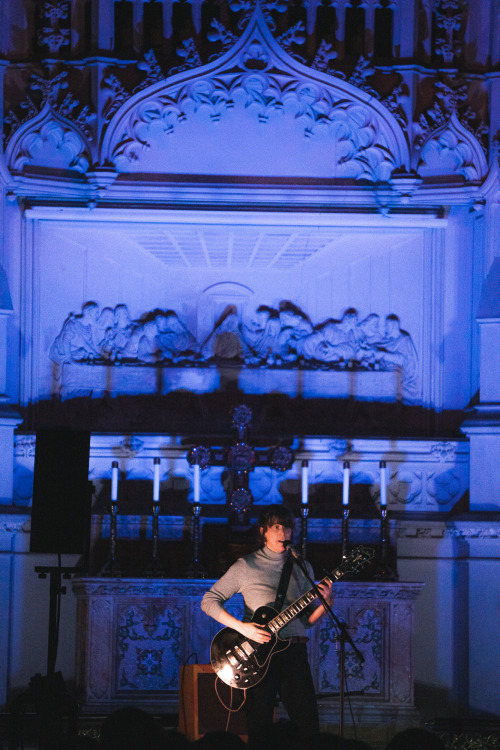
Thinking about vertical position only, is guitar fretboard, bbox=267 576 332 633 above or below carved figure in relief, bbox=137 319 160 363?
below

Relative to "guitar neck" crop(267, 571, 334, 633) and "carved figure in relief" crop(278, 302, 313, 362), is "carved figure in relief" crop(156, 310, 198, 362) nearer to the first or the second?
"carved figure in relief" crop(278, 302, 313, 362)

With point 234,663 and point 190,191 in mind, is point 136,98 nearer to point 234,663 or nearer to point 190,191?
point 190,191

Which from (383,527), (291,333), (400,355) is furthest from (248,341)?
(383,527)

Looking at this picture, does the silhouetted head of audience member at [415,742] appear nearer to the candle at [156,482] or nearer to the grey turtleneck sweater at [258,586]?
the grey turtleneck sweater at [258,586]

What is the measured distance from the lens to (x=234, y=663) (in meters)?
5.13

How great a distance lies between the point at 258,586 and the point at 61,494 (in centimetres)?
201

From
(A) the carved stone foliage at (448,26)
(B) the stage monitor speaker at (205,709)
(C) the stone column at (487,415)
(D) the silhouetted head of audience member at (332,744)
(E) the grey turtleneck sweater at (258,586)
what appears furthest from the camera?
(A) the carved stone foliage at (448,26)

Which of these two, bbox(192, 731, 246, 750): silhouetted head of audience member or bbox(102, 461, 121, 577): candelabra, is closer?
bbox(192, 731, 246, 750): silhouetted head of audience member

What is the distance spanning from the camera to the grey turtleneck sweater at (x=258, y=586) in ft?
17.0

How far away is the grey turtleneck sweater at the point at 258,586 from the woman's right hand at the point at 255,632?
0.16 m

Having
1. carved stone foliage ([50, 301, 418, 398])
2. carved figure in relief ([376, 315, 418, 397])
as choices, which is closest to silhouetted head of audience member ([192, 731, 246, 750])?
carved stone foliage ([50, 301, 418, 398])

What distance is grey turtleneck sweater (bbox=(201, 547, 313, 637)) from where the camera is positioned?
5.19 meters

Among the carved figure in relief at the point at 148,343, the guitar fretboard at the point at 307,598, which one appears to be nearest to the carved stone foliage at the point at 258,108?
the carved figure in relief at the point at 148,343

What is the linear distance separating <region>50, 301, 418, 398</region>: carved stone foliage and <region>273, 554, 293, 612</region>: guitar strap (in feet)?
10.6
